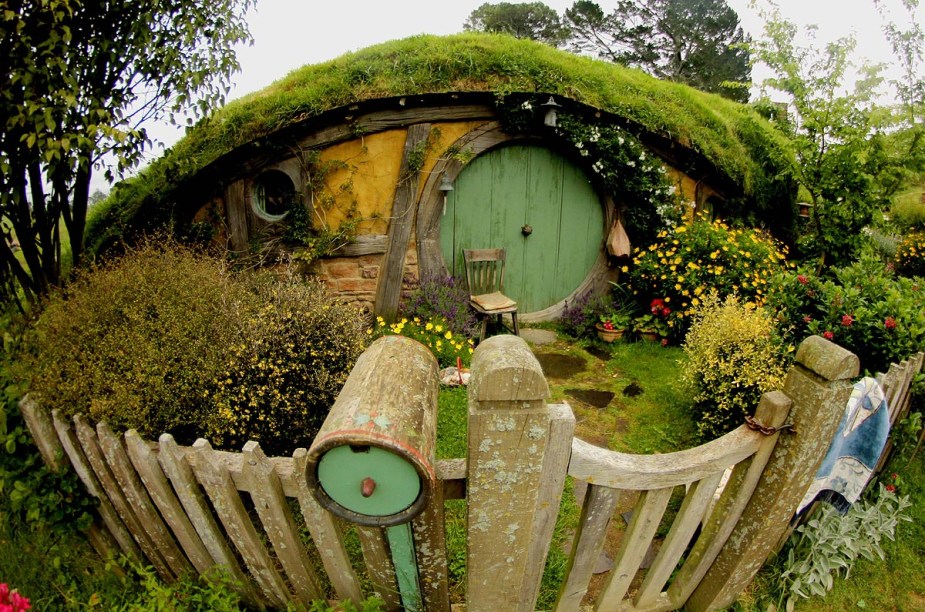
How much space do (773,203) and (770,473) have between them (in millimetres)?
6177

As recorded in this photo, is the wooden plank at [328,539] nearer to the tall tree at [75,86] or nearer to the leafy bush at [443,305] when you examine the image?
the tall tree at [75,86]

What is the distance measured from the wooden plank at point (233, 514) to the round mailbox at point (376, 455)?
0.73 m

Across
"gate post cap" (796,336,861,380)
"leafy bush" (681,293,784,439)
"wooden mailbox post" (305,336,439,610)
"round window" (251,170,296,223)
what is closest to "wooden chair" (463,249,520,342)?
"round window" (251,170,296,223)

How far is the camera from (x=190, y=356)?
2.74 m

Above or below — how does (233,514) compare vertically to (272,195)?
below

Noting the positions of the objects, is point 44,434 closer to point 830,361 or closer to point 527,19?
point 830,361

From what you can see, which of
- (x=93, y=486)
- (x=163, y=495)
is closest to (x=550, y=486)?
(x=163, y=495)

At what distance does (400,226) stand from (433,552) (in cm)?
434

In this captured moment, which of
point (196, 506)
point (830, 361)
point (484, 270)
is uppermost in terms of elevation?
point (830, 361)

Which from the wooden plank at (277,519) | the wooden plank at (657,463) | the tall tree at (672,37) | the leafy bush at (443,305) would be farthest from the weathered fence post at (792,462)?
the tall tree at (672,37)

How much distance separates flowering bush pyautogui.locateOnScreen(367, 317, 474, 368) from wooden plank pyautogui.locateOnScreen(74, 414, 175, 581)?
105 inches

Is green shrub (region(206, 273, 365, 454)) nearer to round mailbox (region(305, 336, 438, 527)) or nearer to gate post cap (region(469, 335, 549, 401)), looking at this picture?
round mailbox (region(305, 336, 438, 527))

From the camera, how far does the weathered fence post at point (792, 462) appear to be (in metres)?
1.74

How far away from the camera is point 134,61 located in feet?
11.5
